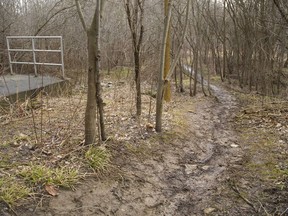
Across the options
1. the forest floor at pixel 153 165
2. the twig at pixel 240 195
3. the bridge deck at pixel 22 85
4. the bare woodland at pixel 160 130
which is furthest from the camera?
the bridge deck at pixel 22 85

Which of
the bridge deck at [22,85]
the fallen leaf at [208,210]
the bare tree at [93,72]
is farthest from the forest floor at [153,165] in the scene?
the bridge deck at [22,85]

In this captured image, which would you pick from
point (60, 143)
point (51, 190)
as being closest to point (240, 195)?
point (51, 190)

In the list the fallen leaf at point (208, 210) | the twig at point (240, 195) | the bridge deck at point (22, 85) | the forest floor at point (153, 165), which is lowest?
the fallen leaf at point (208, 210)

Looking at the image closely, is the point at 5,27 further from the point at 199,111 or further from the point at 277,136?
the point at 277,136

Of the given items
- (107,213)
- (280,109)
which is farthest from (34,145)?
(280,109)

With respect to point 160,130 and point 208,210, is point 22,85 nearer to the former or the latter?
point 160,130

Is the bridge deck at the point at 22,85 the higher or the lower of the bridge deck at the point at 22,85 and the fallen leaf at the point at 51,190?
the higher

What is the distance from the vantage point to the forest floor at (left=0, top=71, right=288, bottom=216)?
3.01 meters

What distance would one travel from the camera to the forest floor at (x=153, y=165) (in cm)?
301

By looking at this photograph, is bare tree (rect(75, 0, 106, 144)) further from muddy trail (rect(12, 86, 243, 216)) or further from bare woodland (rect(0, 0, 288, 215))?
muddy trail (rect(12, 86, 243, 216))

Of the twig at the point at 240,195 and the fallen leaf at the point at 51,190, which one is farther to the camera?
the twig at the point at 240,195

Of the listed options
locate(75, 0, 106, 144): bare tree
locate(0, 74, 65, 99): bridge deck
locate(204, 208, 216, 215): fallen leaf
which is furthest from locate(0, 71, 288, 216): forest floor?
locate(0, 74, 65, 99): bridge deck

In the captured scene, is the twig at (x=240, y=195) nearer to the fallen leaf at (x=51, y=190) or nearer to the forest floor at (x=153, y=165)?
the forest floor at (x=153, y=165)

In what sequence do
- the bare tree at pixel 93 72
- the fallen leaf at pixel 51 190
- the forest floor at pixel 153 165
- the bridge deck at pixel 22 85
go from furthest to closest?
1. the bridge deck at pixel 22 85
2. the bare tree at pixel 93 72
3. the forest floor at pixel 153 165
4. the fallen leaf at pixel 51 190
